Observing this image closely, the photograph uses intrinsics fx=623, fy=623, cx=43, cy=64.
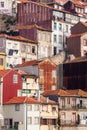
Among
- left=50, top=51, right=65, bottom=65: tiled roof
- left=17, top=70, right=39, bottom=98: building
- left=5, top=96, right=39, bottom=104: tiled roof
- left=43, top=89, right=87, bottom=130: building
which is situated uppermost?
left=50, top=51, right=65, bottom=65: tiled roof

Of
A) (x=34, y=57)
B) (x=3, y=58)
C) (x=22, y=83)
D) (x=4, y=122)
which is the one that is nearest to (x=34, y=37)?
(x=34, y=57)

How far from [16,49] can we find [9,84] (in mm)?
15995

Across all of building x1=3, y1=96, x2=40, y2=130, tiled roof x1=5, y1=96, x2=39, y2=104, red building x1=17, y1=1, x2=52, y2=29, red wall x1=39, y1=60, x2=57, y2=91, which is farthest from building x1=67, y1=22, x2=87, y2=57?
building x1=3, y1=96, x2=40, y2=130

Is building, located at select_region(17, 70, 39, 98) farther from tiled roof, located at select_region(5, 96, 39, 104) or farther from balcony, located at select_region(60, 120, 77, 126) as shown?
balcony, located at select_region(60, 120, 77, 126)

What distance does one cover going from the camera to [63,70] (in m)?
96.9

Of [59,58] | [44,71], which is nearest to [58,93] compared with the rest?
[44,71]

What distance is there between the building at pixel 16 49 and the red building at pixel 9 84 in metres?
10.4

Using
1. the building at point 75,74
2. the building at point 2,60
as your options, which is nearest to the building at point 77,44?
the building at point 75,74

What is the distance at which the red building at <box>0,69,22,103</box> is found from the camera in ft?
278

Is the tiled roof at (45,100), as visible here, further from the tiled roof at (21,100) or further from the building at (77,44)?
the building at (77,44)

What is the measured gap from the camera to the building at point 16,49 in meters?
99.2

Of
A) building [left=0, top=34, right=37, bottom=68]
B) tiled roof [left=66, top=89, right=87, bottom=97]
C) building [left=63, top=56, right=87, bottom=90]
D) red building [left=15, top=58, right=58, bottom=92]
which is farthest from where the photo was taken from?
building [left=0, top=34, right=37, bottom=68]

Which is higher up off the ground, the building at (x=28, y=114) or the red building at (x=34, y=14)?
the red building at (x=34, y=14)

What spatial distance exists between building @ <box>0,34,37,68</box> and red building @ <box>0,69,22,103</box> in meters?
10.4
